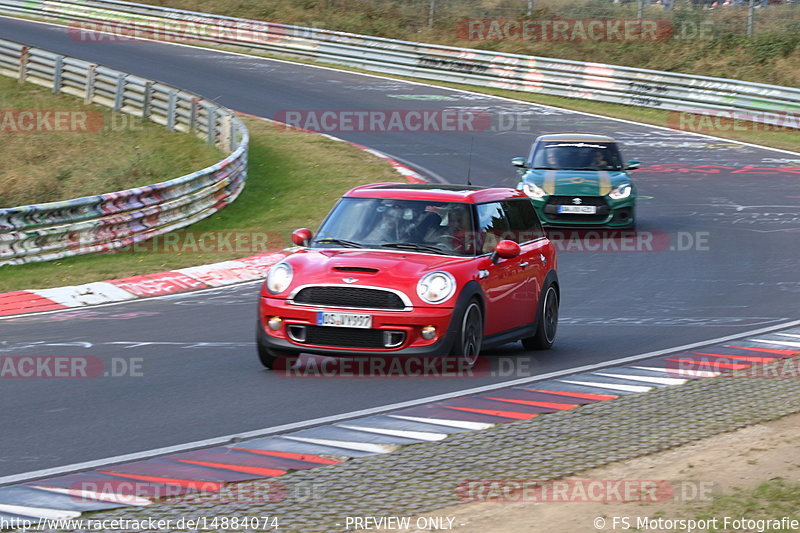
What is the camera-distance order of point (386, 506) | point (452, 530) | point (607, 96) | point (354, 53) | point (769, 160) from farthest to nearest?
point (354, 53) < point (607, 96) < point (769, 160) < point (386, 506) < point (452, 530)

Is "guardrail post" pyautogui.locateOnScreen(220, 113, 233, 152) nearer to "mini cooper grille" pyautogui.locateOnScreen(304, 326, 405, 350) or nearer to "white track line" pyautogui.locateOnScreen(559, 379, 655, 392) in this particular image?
"mini cooper grille" pyautogui.locateOnScreen(304, 326, 405, 350)

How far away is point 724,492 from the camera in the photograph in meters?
6.41

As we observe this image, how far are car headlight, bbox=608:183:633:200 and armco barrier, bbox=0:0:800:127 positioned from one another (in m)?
14.0

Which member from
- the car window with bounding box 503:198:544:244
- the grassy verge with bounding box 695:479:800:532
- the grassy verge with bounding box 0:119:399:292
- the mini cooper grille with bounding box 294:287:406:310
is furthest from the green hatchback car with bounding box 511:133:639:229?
the grassy verge with bounding box 695:479:800:532

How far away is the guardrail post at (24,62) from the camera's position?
3322 cm

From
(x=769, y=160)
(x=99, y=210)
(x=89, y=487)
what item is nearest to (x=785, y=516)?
(x=89, y=487)

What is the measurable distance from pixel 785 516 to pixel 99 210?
46.3 ft

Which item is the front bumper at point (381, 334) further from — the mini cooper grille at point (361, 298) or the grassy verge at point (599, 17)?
the grassy verge at point (599, 17)

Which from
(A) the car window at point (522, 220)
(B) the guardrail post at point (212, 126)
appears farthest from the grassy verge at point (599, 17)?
(A) the car window at point (522, 220)

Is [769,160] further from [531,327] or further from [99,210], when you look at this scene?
[531,327]

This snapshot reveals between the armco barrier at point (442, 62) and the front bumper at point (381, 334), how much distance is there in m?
24.7

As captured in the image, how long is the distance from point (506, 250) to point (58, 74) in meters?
24.0

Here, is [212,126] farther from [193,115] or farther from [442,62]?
[442,62]

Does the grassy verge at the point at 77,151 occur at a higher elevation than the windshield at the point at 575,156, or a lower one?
lower
